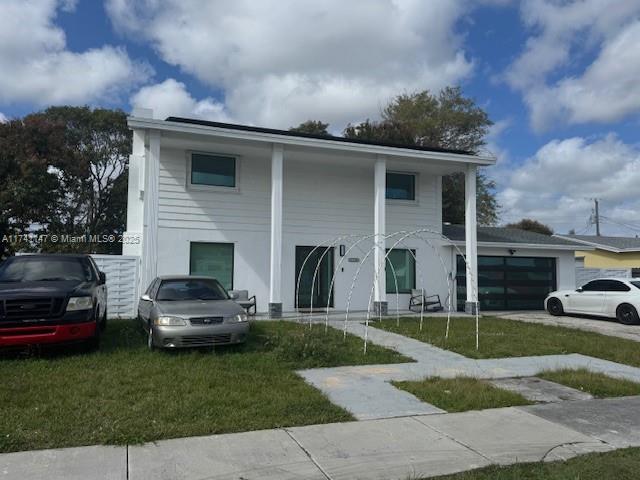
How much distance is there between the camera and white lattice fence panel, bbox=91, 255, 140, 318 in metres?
13.8

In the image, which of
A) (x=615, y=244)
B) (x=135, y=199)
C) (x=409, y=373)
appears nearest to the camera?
(x=409, y=373)

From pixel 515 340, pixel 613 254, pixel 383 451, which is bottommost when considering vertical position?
pixel 383 451

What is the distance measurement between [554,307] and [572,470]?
14989 millimetres

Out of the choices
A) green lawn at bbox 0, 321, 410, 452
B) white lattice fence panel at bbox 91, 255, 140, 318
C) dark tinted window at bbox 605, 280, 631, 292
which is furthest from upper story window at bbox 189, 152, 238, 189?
dark tinted window at bbox 605, 280, 631, 292

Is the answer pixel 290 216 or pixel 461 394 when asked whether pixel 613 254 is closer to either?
pixel 290 216

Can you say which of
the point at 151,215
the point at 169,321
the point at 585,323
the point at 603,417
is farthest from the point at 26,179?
the point at 603,417

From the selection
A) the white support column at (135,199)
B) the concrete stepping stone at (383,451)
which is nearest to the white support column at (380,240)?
the white support column at (135,199)

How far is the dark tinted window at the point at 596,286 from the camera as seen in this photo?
1669cm

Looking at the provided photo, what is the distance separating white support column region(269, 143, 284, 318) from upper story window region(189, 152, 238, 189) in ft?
5.40

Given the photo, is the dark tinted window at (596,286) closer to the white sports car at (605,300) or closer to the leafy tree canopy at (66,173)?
the white sports car at (605,300)

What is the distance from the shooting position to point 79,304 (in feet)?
28.2

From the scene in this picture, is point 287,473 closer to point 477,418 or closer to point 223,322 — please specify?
point 477,418

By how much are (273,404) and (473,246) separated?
12277mm

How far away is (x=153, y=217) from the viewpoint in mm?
13734
